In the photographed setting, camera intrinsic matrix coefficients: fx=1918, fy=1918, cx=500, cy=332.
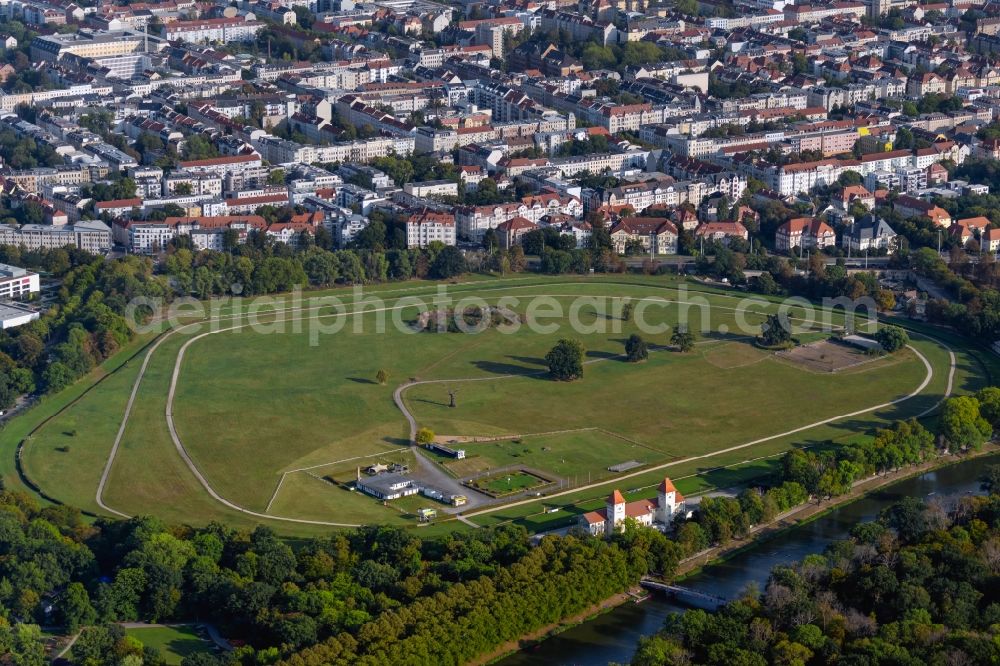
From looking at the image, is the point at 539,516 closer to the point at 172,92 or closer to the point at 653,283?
the point at 653,283

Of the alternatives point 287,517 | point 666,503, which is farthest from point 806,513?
point 287,517

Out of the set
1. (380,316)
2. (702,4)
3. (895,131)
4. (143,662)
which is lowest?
(143,662)

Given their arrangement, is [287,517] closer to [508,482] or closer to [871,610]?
[508,482]

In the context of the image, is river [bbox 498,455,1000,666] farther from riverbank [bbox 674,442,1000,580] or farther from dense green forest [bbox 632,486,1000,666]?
dense green forest [bbox 632,486,1000,666]

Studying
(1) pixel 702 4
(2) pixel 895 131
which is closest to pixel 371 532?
(2) pixel 895 131

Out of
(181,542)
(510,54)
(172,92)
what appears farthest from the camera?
(510,54)

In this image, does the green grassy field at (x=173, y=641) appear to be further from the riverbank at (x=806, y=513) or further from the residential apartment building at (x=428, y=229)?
the residential apartment building at (x=428, y=229)

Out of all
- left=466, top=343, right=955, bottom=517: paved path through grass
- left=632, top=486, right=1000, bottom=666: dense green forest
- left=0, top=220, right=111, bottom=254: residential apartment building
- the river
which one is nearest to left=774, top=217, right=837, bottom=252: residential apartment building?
left=466, top=343, right=955, bottom=517: paved path through grass
